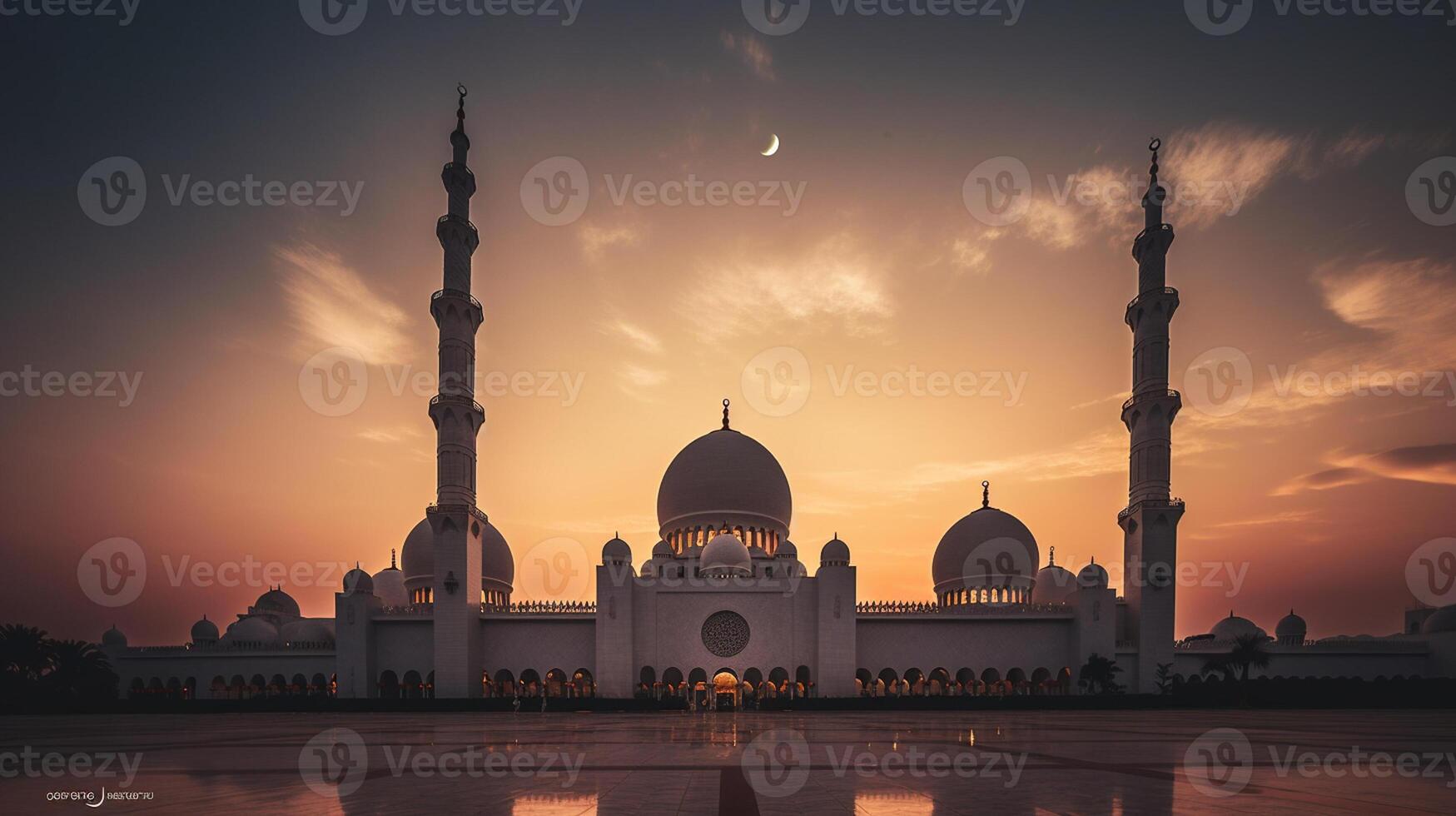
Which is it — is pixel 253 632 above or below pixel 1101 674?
below

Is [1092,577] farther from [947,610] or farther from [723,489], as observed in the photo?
[723,489]

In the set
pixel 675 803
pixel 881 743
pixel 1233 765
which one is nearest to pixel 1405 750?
pixel 1233 765

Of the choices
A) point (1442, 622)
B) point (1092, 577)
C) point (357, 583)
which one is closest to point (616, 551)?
point (357, 583)

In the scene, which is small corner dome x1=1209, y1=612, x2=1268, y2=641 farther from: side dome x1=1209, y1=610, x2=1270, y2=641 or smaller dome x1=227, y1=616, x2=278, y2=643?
smaller dome x1=227, y1=616, x2=278, y2=643

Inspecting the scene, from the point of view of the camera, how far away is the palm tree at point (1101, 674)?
120 ft

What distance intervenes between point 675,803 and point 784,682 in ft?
109

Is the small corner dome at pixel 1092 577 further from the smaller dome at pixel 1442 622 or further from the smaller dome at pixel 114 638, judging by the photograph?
the smaller dome at pixel 114 638

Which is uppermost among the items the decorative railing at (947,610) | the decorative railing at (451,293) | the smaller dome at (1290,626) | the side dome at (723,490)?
the decorative railing at (451,293)

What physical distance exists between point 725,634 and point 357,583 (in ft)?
62.6

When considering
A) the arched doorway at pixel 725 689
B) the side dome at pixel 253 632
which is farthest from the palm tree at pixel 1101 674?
the side dome at pixel 253 632

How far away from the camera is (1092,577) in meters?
40.0

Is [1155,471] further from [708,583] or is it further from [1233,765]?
[1233,765]

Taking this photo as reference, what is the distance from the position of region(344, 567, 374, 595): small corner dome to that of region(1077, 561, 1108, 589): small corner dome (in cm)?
3671

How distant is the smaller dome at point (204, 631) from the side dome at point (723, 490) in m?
31.6
